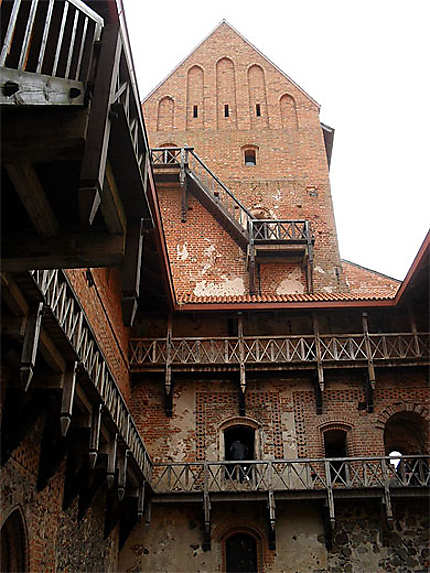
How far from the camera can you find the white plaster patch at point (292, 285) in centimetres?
2005

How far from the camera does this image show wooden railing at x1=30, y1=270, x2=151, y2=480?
7.15 meters

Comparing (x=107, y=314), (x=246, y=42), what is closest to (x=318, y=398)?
(x=107, y=314)

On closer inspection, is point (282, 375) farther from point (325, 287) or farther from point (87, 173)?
point (87, 173)

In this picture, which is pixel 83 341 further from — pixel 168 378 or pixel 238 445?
pixel 238 445

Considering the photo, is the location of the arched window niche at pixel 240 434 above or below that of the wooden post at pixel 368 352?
below

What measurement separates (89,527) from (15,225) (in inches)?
343

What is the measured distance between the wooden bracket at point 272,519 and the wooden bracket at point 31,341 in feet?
28.5

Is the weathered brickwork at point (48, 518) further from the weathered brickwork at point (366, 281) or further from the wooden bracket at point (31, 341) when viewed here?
the weathered brickwork at point (366, 281)

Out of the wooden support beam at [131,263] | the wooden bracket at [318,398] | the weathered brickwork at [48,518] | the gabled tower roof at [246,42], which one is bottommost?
the weathered brickwork at [48,518]

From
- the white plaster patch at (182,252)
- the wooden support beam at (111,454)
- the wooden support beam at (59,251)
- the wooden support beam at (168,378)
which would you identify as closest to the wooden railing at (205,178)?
the white plaster patch at (182,252)

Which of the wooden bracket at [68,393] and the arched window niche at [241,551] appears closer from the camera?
the wooden bracket at [68,393]

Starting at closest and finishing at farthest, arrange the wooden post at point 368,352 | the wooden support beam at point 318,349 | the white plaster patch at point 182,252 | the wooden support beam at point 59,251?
the wooden support beam at point 59,251, the wooden post at point 368,352, the wooden support beam at point 318,349, the white plaster patch at point 182,252

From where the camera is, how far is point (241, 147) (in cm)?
2369

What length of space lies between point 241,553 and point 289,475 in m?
2.27
